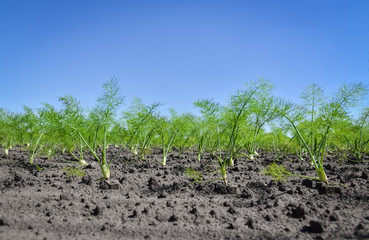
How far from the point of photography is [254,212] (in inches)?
88.9

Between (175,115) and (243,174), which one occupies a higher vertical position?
(175,115)

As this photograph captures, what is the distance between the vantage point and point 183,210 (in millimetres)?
2336

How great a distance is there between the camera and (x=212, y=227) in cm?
198

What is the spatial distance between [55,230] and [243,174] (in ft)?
8.92

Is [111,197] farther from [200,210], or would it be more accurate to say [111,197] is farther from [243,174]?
[243,174]

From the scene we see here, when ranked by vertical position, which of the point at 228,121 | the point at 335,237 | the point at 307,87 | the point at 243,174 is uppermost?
the point at 307,87

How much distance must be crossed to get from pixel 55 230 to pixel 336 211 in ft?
7.52

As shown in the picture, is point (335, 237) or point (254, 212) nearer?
point (335, 237)

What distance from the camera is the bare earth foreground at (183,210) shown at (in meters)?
1.89

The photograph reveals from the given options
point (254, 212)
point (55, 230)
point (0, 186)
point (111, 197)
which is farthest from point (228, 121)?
point (0, 186)

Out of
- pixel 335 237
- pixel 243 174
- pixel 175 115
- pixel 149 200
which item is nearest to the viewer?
pixel 335 237

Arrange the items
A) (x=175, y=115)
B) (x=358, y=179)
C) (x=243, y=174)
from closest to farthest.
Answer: (x=358, y=179) → (x=243, y=174) → (x=175, y=115)

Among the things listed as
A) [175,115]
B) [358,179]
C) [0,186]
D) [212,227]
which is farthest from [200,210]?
[175,115]

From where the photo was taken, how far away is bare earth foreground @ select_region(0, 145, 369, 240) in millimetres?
1890
